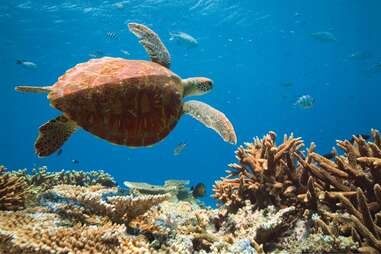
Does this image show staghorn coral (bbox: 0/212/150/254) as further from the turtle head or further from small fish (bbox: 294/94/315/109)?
small fish (bbox: 294/94/315/109)

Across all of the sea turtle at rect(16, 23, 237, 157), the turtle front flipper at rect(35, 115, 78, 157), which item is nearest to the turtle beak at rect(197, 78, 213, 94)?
the sea turtle at rect(16, 23, 237, 157)

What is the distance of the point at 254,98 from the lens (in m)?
75.8

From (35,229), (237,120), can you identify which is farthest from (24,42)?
(237,120)

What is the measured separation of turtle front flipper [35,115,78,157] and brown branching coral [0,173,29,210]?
3.04ft

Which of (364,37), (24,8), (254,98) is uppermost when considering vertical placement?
(254,98)

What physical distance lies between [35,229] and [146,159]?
10802 centimetres

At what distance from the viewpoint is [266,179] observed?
3844mm

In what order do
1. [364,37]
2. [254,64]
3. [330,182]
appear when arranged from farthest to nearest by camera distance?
[254,64], [364,37], [330,182]

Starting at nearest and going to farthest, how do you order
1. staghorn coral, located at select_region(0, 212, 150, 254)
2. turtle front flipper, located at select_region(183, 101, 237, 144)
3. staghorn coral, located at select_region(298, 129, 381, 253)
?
staghorn coral, located at select_region(0, 212, 150, 254)
staghorn coral, located at select_region(298, 129, 381, 253)
turtle front flipper, located at select_region(183, 101, 237, 144)

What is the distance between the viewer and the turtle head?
13.1 feet

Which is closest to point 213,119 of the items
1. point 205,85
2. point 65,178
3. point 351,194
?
point 205,85

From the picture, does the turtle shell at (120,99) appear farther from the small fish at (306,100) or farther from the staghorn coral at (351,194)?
the small fish at (306,100)

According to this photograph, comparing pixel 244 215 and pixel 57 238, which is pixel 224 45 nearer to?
pixel 244 215

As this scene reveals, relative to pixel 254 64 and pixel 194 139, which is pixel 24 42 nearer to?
pixel 254 64
